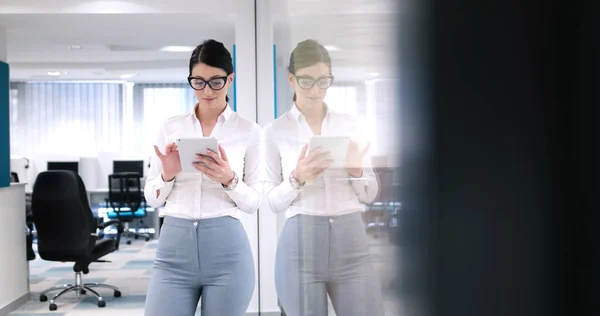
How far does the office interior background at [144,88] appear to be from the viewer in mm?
234

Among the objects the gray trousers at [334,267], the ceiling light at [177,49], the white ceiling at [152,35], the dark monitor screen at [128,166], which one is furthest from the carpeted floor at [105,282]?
the gray trousers at [334,267]

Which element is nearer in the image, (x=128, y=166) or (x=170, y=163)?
(x=170, y=163)

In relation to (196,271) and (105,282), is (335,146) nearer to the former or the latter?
(196,271)

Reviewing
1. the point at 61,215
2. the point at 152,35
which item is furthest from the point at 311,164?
the point at 152,35

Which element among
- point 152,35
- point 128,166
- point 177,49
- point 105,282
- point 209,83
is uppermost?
point 177,49

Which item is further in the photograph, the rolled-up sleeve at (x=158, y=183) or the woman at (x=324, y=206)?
the rolled-up sleeve at (x=158, y=183)

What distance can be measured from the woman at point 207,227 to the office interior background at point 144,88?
0.35 feet

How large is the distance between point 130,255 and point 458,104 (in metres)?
6.39

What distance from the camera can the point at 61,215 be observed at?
3814mm

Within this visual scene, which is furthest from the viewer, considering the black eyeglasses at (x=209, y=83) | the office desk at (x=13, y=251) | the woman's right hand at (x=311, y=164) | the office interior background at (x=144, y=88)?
the office desk at (x=13, y=251)

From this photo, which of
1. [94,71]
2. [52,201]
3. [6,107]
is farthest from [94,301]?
[94,71]

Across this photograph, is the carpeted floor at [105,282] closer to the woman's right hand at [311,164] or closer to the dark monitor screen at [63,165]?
the dark monitor screen at [63,165]

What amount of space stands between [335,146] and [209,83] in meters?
1.29

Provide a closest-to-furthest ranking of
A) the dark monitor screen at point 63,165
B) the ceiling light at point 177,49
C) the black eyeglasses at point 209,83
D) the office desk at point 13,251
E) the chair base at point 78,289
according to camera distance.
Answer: the black eyeglasses at point 209,83 < the office desk at point 13,251 < the chair base at point 78,289 < the ceiling light at point 177,49 < the dark monitor screen at point 63,165
